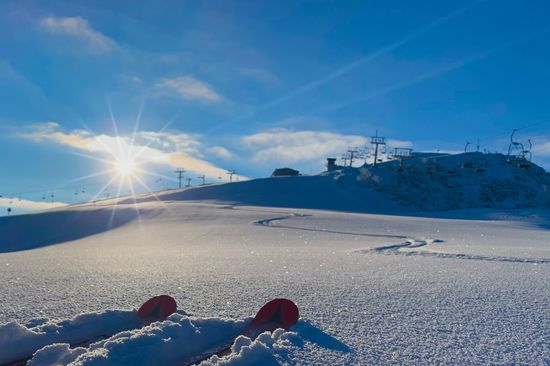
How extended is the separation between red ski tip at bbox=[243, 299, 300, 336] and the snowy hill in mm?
36195

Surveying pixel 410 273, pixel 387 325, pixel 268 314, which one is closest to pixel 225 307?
pixel 268 314

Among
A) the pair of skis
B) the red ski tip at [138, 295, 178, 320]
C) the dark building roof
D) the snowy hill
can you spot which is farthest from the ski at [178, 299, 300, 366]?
the dark building roof

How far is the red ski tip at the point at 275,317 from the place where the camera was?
10.8 ft

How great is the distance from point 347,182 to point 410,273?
45.8 meters

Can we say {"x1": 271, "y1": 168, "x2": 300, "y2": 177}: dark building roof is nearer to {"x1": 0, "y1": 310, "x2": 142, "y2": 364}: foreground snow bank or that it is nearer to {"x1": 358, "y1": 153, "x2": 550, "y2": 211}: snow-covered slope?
{"x1": 358, "y1": 153, "x2": 550, "y2": 211}: snow-covered slope

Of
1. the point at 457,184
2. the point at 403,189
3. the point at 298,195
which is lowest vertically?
the point at 298,195

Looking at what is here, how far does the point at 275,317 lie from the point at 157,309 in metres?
0.86

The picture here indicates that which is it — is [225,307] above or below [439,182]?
below

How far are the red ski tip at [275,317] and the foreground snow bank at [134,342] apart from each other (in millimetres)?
106

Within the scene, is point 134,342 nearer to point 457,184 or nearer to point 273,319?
point 273,319

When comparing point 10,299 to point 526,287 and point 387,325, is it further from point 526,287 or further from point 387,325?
point 526,287

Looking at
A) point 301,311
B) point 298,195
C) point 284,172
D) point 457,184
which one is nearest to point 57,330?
point 301,311

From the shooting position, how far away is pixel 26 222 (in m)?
31.4

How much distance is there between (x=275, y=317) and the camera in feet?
11.0
